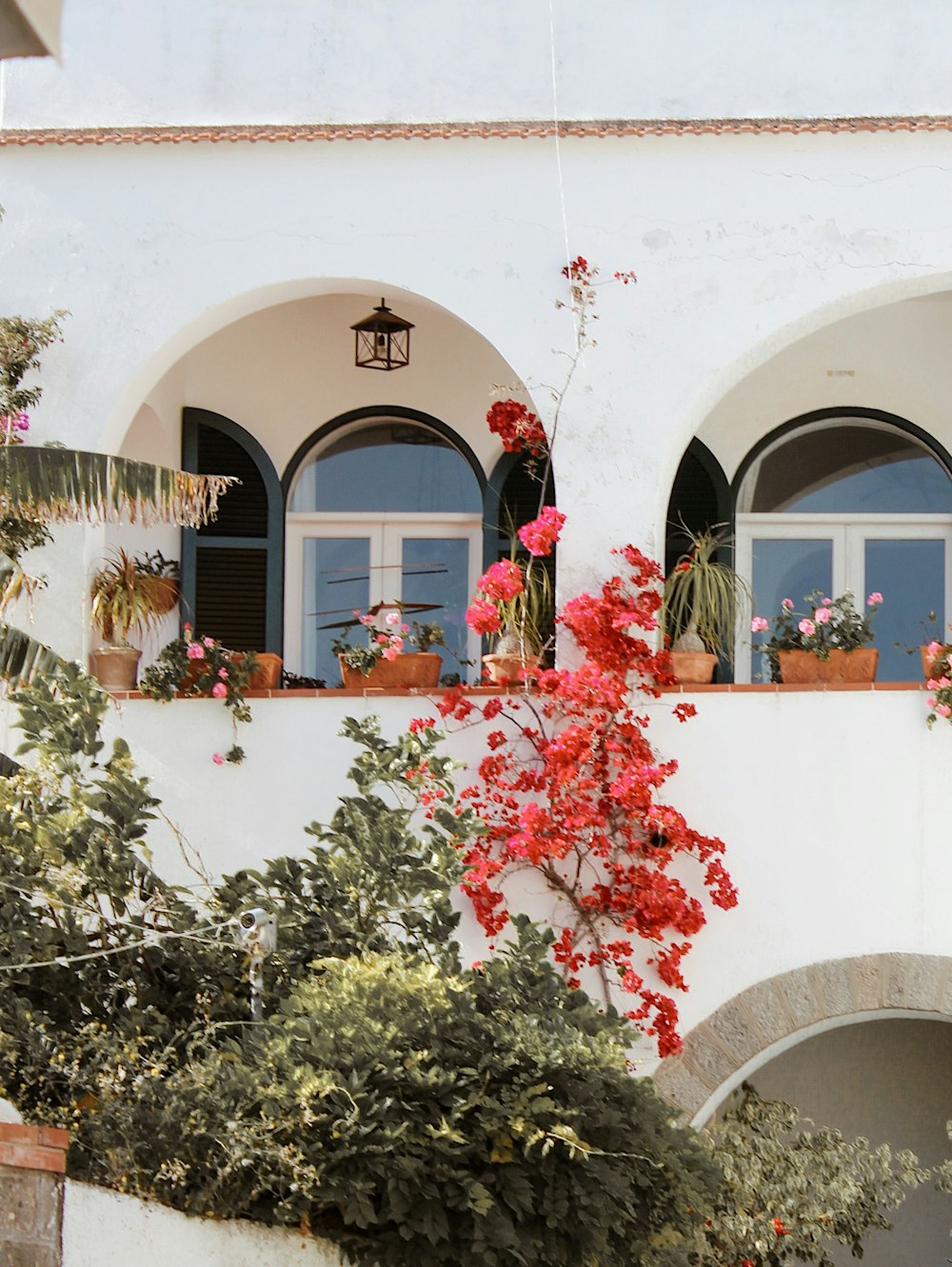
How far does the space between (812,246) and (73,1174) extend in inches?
225

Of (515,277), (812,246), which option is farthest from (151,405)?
(812,246)

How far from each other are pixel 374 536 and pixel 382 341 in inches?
52.2

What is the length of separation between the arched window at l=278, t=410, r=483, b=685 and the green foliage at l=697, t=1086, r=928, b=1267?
3891 mm

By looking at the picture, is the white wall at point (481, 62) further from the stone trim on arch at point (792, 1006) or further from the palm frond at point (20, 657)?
the stone trim on arch at point (792, 1006)

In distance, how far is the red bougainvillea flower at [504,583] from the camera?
8055 mm

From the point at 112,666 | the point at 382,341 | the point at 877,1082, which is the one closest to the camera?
the point at 112,666

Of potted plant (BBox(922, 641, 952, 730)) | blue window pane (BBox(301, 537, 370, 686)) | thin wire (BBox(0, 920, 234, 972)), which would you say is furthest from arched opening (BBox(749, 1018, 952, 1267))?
thin wire (BBox(0, 920, 234, 972))

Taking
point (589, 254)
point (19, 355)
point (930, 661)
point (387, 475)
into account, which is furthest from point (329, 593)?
point (930, 661)

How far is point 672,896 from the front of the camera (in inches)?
306

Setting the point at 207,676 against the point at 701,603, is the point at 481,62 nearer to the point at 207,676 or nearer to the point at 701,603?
the point at 701,603

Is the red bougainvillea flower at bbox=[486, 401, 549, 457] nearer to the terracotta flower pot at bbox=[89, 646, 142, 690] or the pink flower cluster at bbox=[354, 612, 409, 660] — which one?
the pink flower cluster at bbox=[354, 612, 409, 660]

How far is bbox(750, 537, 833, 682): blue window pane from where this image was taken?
10.5m

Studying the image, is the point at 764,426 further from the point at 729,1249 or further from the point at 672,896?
the point at 729,1249

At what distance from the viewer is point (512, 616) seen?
8.30 m
